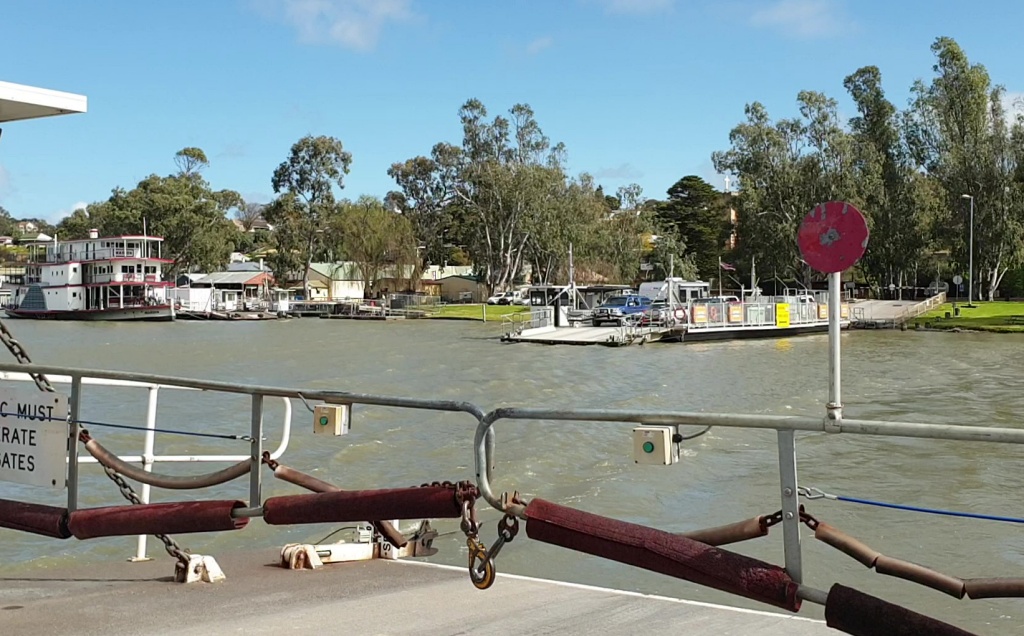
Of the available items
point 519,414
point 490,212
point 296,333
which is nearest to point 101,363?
point 296,333

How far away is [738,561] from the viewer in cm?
373

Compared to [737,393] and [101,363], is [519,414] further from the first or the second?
[101,363]

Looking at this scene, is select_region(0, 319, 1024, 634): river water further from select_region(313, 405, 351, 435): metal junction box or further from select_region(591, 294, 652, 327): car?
select_region(591, 294, 652, 327): car

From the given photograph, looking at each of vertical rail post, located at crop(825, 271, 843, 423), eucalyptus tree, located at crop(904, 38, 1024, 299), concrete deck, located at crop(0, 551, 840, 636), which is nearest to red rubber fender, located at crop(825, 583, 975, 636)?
vertical rail post, located at crop(825, 271, 843, 423)

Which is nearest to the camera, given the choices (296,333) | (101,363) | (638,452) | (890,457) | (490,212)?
(638,452)

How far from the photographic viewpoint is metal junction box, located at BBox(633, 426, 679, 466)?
4008 mm

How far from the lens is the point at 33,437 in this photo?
215 inches

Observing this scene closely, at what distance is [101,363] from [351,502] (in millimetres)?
39045

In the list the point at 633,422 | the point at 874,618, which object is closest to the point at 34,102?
the point at 633,422

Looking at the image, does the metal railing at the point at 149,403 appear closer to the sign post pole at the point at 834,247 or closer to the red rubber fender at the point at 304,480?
the red rubber fender at the point at 304,480

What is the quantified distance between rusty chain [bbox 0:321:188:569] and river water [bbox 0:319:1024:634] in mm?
1940

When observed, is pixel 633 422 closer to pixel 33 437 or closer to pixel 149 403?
pixel 33 437

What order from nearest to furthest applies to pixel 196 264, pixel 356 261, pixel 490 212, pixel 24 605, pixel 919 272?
1. pixel 24 605
2. pixel 919 272
3. pixel 490 212
4. pixel 356 261
5. pixel 196 264

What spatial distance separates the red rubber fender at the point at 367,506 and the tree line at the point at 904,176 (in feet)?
224
